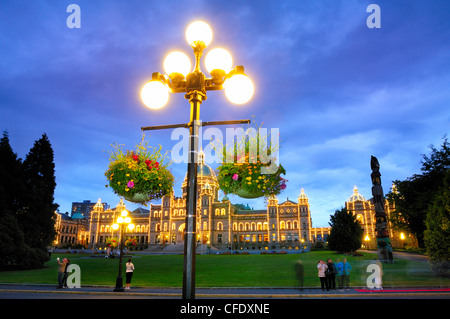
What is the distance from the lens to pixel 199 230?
→ 94000mm

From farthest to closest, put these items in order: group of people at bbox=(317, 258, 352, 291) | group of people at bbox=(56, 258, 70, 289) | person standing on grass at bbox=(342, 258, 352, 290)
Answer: group of people at bbox=(56, 258, 70, 289) < person standing on grass at bbox=(342, 258, 352, 290) < group of people at bbox=(317, 258, 352, 291)

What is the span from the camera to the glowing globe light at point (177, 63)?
5.10 metres

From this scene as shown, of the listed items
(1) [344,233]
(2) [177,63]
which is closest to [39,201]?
(2) [177,63]

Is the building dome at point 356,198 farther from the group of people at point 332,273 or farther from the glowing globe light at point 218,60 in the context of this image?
the glowing globe light at point 218,60

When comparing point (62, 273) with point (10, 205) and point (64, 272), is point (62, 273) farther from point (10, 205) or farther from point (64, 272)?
point (10, 205)

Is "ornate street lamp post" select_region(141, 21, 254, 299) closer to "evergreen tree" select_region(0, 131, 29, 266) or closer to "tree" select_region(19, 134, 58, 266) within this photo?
"evergreen tree" select_region(0, 131, 29, 266)

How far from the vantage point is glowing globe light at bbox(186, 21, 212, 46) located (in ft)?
16.8

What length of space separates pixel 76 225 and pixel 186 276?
139 meters

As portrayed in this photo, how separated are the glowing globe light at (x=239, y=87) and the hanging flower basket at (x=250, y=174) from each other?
1.27 meters

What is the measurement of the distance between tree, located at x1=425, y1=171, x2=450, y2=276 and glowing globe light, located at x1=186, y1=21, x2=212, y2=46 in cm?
1854

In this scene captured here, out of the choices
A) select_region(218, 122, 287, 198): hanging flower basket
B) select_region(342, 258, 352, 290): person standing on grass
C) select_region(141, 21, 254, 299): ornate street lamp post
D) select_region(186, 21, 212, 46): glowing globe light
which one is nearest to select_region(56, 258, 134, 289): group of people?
select_region(342, 258, 352, 290): person standing on grass

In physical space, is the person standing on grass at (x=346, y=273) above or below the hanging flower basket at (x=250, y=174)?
below

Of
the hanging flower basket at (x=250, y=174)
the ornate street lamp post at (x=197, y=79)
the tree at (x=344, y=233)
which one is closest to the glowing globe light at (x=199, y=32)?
the ornate street lamp post at (x=197, y=79)
